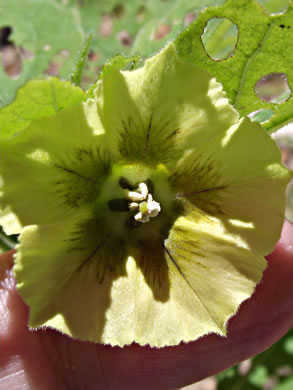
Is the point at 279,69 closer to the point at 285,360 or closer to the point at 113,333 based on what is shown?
the point at 113,333

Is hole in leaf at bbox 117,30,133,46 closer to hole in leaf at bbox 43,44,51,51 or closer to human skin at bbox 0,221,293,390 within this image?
hole in leaf at bbox 43,44,51,51

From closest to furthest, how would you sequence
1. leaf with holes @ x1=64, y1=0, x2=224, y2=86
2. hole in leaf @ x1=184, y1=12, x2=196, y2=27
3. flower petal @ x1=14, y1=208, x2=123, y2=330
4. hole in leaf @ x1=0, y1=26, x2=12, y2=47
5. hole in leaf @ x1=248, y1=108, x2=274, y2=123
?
flower petal @ x1=14, y1=208, x2=123, y2=330 → hole in leaf @ x1=248, y1=108, x2=274, y2=123 → hole in leaf @ x1=184, y1=12, x2=196, y2=27 → leaf with holes @ x1=64, y1=0, x2=224, y2=86 → hole in leaf @ x1=0, y1=26, x2=12, y2=47

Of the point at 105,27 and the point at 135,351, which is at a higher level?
the point at 105,27

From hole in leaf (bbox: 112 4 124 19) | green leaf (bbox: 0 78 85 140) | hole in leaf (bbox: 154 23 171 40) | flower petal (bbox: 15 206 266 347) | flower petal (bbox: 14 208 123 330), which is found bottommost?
flower petal (bbox: 15 206 266 347)

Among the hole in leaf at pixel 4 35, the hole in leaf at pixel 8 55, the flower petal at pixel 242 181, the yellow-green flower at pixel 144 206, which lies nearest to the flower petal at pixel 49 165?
the yellow-green flower at pixel 144 206

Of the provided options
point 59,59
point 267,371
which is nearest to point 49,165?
point 59,59

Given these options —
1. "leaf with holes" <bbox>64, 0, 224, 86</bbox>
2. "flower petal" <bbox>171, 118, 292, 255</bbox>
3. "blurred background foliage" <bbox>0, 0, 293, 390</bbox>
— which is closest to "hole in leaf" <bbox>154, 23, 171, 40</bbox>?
"blurred background foliage" <bbox>0, 0, 293, 390</bbox>

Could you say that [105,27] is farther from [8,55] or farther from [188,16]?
[8,55]
